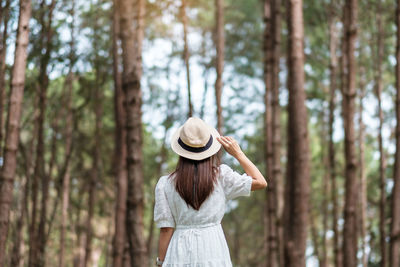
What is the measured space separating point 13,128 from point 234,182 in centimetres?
359

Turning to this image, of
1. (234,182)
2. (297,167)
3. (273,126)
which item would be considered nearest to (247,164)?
(234,182)

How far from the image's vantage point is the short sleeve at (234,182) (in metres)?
3.99

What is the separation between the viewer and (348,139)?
9305 millimetres

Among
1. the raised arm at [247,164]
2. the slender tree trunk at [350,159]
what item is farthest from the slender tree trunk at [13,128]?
the slender tree trunk at [350,159]

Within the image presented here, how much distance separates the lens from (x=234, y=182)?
4.02m

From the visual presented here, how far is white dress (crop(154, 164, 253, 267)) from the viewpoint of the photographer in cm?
399

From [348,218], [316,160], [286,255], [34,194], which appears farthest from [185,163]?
[316,160]

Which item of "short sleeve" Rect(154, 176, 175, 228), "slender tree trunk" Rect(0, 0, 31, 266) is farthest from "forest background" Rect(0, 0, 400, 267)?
"short sleeve" Rect(154, 176, 175, 228)

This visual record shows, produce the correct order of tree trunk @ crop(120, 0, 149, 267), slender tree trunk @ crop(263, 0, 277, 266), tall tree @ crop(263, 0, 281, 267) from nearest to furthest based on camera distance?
tree trunk @ crop(120, 0, 149, 267)
tall tree @ crop(263, 0, 281, 267)
slender tree trunk @ crop(263, 0, 277, 266)

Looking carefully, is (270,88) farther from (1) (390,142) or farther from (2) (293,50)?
(1) (390,142)

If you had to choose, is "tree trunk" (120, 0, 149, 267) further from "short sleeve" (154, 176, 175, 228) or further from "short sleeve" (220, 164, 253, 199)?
"short sleeve" (220, 164, 253, 199)

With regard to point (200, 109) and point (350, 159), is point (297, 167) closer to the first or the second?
point (350, 159)

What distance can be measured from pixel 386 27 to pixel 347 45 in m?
7.42

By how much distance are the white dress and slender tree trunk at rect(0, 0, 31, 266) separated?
313 cm
